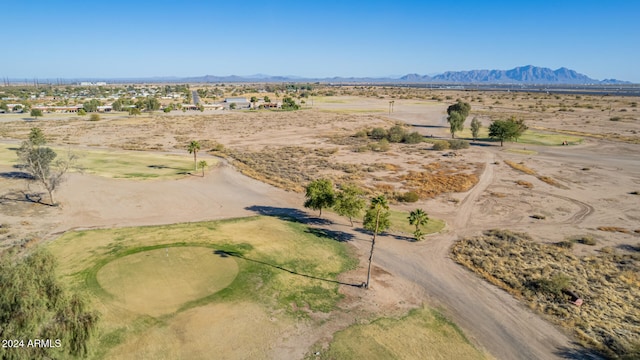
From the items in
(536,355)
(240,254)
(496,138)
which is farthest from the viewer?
(496,138)

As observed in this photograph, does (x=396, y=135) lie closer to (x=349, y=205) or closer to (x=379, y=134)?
(x=379, y=134)

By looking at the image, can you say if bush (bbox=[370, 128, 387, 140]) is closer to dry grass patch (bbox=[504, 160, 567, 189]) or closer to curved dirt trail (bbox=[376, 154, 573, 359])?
dry grass patch (bbox=[504, 160, 567, 189])

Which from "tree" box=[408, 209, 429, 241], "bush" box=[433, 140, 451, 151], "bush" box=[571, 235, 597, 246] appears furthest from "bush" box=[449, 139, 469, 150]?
"tree" box=[408, 209, 429, 241]

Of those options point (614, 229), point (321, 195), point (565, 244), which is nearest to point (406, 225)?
point (321, 195)

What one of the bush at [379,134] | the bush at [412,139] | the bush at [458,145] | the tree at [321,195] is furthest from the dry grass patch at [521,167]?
the tree at [321,195]

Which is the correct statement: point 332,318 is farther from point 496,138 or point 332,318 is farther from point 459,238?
point 496,138

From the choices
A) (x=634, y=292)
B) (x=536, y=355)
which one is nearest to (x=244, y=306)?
(x=536, y=355)

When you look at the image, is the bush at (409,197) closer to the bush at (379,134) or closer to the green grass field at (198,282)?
the green grass field at (198,282)
